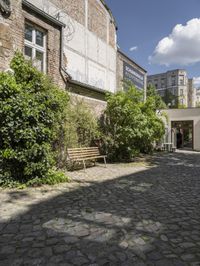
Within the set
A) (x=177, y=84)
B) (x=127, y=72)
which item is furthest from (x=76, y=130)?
(x=177, y=84)

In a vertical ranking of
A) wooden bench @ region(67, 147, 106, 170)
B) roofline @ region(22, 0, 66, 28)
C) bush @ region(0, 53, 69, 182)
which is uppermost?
roofline @ region(22, 0, 66, 28)

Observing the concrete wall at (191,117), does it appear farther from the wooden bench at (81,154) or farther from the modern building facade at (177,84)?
the modern building facade at (177,84)

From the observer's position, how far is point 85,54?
12000 mm

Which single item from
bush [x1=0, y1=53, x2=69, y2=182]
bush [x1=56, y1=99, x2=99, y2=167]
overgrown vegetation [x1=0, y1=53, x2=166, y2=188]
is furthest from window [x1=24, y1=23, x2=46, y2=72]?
bush [x1=0, y1=53, x2=69, y2=182]

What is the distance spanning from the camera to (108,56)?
14.0 metres

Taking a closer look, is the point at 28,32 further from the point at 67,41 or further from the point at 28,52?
the point at 67,41

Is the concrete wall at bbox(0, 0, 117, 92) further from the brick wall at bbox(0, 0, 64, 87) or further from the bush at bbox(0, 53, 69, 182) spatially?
the bush at bbox(0, 53, 69, 182)

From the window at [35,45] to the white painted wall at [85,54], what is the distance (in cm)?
157

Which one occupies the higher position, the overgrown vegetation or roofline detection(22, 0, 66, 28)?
roofline detection(22, 0, 66, 28)

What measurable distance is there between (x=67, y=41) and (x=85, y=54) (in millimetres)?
1519

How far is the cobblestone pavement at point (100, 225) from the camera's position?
9.05 ft

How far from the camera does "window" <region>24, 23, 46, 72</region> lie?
8.09m

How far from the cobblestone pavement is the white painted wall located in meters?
6.87

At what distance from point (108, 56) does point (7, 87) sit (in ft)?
30.6
